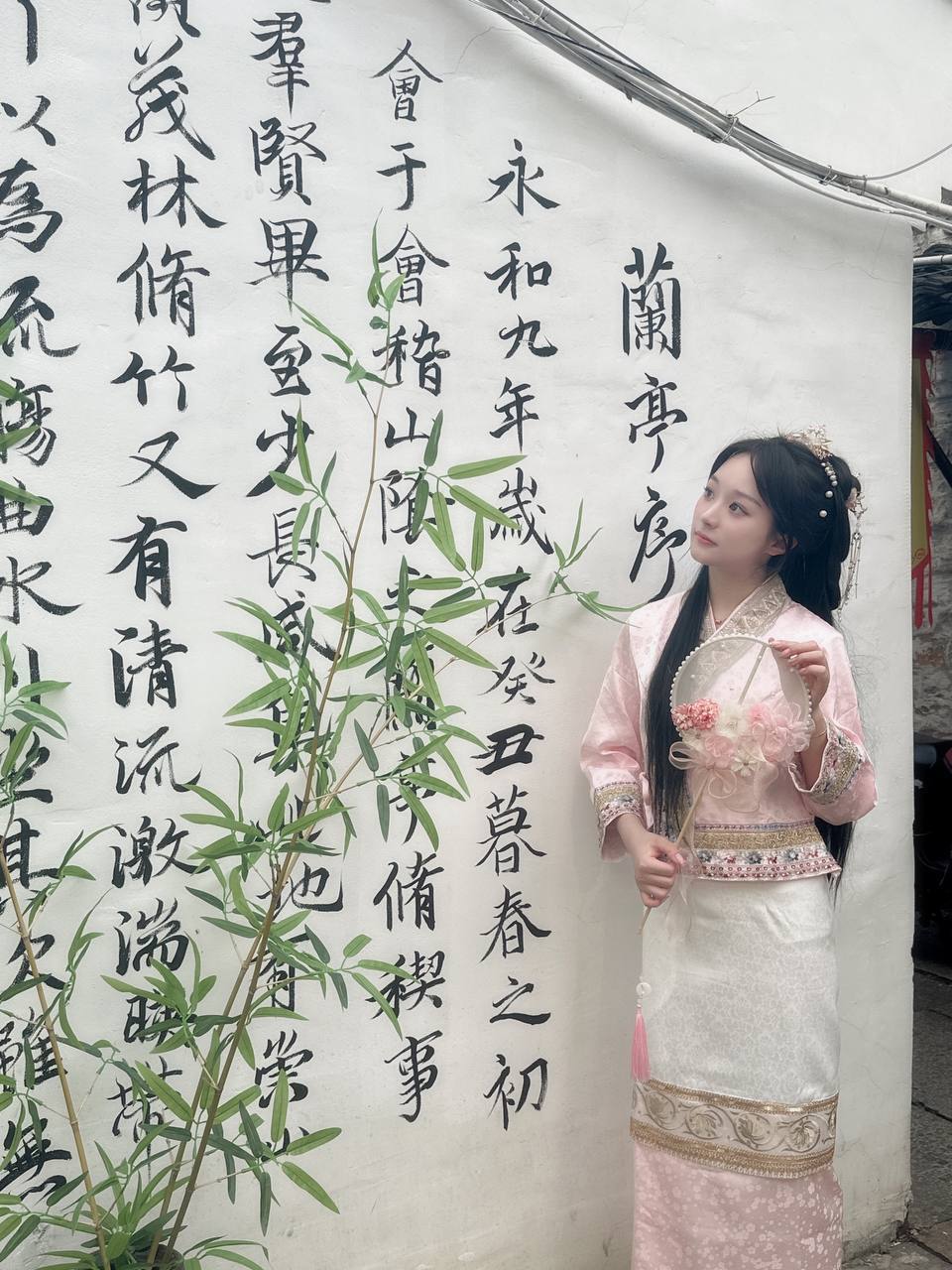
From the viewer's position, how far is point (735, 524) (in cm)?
228

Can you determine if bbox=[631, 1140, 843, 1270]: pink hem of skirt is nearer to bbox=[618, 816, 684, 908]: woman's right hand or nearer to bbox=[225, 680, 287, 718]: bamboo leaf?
bbox=[618, 816, 684, 908]: woman's right hand

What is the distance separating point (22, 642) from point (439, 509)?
2.57 ft

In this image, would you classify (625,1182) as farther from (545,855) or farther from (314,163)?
(314,163)

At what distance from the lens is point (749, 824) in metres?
2.25

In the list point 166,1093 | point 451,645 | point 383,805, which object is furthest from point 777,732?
point 166,1093

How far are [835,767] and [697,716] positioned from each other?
298 millimetres

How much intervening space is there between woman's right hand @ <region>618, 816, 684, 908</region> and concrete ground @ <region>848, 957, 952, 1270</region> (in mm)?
1470

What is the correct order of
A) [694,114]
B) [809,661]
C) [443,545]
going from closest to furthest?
[443,545] < [809,661] < [694,114]

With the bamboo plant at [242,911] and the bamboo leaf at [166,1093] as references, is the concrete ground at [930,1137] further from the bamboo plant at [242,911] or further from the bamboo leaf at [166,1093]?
the bamboo leaf at [166,1093]

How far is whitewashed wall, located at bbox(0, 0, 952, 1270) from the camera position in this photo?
2037mm

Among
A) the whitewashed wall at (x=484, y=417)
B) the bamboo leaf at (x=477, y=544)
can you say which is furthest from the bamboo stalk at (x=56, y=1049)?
the bamboo leaf at (x=477, y=544)

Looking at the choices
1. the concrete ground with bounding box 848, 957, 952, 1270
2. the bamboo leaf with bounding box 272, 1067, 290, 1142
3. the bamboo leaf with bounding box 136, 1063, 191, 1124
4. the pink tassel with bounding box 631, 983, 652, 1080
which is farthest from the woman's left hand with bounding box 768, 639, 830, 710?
the concrete ground with bounding box 848, 957, 952, 1270

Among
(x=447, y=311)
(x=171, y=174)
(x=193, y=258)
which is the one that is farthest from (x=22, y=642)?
(x=447, y=311)

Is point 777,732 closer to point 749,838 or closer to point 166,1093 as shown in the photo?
point 749,838
